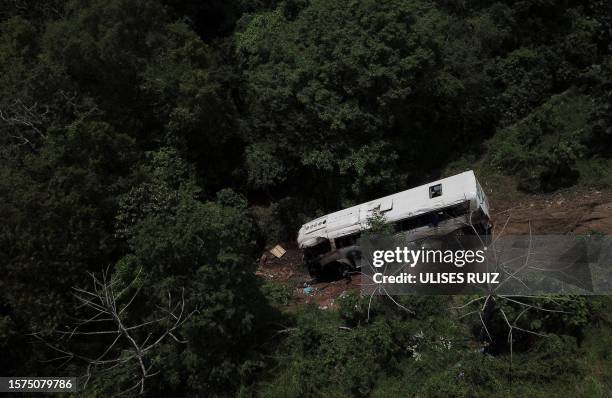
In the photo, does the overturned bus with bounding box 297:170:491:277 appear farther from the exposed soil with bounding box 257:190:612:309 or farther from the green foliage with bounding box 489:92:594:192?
the green foliage with bounding box 489:92:594:192

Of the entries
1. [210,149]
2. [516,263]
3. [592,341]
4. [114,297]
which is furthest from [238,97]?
[592,341]

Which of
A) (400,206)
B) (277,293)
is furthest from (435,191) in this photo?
(277,293)

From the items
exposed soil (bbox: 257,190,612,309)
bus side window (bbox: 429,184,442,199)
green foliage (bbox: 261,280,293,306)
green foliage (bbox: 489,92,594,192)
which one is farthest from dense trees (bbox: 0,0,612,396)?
bus side window (bbox: 429,184,442,199)

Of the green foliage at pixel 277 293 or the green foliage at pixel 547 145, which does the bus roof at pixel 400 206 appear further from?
the green foliage at pixel 547 145

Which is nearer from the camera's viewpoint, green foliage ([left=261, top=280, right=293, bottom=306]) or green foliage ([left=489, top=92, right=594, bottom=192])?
green foliage ([left=261, top=280, right=293, bottom=306])

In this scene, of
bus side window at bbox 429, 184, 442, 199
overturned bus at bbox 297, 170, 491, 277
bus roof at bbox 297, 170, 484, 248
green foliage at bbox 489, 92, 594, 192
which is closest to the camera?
overturned bus at bbox 297, 170, 491, 277

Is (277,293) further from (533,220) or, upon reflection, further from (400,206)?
(533,220)
